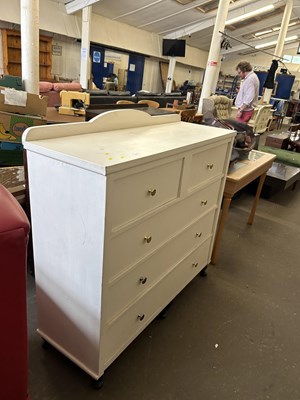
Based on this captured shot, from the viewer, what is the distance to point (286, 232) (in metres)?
3.00

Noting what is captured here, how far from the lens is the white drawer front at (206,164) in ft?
4.85

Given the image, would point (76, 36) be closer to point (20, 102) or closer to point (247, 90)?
point (247, 90)

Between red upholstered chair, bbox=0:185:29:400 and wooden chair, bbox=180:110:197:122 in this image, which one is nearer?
red upholstered chair, bbox=0:185:29:400

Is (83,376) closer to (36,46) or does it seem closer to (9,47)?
(36,46)

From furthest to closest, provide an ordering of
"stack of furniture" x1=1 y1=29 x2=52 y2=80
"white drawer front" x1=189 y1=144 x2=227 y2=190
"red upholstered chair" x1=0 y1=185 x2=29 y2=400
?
"stack of furniture" x1=1 y1=29 x2=52 y2=80 → "white drawer front" x1=189 y1=144 x2=227 y2=190 → "red upholstered chair" x1=0 y1=185 x2=29 y2=400

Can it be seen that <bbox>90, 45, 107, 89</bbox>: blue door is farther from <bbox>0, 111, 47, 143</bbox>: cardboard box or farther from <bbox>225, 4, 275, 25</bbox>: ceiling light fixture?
<bbox>0, 111, 47, 143</bbox>: cardboard box

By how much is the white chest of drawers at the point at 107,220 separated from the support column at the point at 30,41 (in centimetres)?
243

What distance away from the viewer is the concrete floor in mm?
1350

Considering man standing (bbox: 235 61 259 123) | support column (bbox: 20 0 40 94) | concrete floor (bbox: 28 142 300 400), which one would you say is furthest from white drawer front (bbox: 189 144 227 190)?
man standing (bbox: 235 61 259 123)

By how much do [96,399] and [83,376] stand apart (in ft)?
0.42

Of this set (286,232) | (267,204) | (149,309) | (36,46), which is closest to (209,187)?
(149,309)

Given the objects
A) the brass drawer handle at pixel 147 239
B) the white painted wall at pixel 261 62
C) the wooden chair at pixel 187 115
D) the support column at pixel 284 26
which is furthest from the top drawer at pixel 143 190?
the white painted wall at pixel 261 62

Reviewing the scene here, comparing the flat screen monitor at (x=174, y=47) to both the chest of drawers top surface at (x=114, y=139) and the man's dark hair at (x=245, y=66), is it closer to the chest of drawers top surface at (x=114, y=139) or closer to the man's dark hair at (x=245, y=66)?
the man's dark hair at (x=245, y=66)

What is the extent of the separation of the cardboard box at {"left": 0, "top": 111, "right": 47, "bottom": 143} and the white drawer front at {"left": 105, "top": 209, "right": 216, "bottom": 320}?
1280mm
